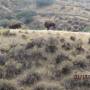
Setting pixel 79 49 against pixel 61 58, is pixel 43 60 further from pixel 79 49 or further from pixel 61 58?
pixel 79 49

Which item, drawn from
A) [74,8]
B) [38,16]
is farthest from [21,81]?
[74,8]

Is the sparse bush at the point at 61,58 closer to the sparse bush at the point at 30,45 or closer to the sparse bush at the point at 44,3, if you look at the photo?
the sparse bush at the point at 30,45

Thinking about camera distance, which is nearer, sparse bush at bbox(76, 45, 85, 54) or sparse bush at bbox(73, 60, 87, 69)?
sparse bush at bbox(73, 60, 87, 69)

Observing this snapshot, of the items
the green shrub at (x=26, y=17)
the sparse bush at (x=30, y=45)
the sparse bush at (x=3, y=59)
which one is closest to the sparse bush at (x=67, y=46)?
the sparse bush at (x=30, y=45)

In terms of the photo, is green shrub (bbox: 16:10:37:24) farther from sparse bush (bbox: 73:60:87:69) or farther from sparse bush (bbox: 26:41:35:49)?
sparse bush (bbox: 73:60:87:69)

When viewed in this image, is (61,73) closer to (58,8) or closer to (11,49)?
(11,49)

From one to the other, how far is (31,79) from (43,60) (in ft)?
7.59

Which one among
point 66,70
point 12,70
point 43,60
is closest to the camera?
point 12,70

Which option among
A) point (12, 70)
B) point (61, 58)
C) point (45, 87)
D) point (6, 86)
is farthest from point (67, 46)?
point (6, 86)

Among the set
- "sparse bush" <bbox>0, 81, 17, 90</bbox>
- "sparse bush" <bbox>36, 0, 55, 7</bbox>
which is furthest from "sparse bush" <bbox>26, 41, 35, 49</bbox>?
"sparse bush" <bbox>36, 0, 55, 7</bbox>

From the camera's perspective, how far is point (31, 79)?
19.4 m

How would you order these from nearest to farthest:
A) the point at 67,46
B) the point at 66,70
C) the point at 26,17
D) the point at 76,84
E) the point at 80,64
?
the point at 76,84 → the point at 66,70 → the point at 80,64 → the point at 67,46 → the point at 26,17

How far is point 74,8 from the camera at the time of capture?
4134 inches

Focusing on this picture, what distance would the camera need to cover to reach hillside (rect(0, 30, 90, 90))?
751 inches
